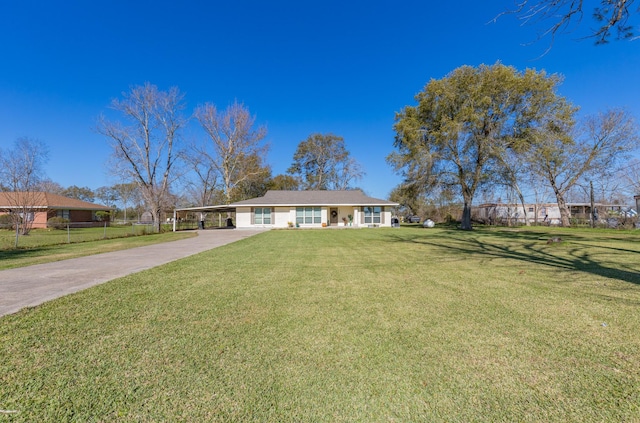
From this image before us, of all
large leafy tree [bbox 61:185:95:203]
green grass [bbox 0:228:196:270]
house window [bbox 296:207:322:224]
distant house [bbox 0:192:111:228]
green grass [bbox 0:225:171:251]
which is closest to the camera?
green grass [bbox 0:228:196:270]

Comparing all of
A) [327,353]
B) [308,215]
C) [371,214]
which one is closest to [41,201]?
[308,215]

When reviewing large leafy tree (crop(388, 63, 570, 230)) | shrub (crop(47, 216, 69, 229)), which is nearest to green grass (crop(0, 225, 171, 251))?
shrub (crop(47, 216, 69, 229))

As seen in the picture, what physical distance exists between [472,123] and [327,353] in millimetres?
24294

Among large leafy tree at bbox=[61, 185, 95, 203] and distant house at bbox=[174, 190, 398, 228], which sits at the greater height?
large leafy tree at bbox=[61, 185, 95, 203]

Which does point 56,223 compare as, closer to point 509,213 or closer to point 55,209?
point 55,209

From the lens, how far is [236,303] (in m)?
3.91

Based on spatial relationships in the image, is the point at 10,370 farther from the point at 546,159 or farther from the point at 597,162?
the point at 597,162

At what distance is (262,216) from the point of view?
24469 millimetres

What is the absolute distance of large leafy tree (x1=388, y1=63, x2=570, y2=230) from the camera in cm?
2103

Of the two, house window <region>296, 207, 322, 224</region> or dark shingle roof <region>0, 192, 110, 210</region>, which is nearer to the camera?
dark shingle roof <region>0, 192, 110, 210</region>

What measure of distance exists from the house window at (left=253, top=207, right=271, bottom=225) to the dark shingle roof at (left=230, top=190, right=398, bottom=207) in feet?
2.17

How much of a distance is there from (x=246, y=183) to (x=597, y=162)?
35.1m

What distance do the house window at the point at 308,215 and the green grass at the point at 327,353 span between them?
65.0 ft

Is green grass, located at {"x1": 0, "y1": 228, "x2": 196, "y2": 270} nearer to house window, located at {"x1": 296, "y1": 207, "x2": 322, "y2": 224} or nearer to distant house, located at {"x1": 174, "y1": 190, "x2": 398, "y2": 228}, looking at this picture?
distant house, located at {"x1": 174, "y1": 190, "x2": 398, "y2": 228}
